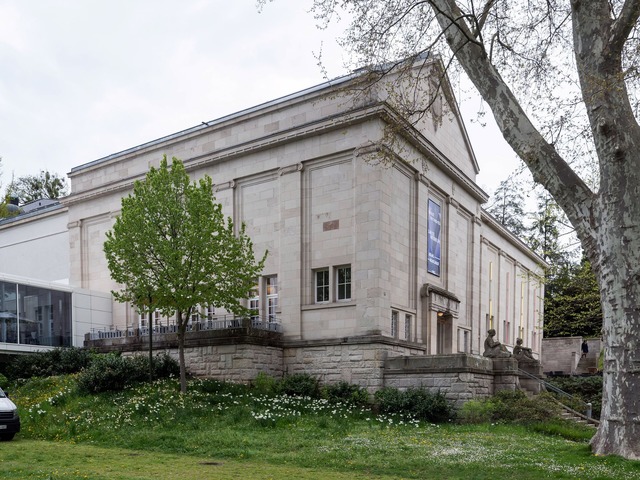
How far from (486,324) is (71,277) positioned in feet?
77.4

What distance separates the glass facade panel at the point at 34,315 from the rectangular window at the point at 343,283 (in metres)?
13.3

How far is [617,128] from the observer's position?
12117 mm

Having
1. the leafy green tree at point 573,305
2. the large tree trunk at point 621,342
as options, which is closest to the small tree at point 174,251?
the large tree trunk at point 621,342

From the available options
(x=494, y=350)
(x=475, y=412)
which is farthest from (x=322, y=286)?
(x=475, y=412)

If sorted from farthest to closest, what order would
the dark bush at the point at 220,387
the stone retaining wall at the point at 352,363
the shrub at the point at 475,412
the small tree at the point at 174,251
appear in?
the dark bush at the point at 220,387
the stone retaining wall at the point at 352,363
the small tree at the point at 174,251
the shrub at the point at 475,412

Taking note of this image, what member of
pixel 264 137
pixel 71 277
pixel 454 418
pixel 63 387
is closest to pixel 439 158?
pixel 264 137

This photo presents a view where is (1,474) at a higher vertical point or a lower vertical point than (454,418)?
higher

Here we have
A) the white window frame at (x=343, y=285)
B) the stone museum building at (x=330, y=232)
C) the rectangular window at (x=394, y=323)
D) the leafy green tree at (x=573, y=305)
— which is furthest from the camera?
the leafy green tree at (x=573, y=305)

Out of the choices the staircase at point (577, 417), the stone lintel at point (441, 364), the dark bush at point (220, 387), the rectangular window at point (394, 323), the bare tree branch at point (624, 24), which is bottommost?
the staircase at point (577, 417)

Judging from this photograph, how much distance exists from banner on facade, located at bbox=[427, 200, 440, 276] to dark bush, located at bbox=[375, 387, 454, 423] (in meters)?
7.62

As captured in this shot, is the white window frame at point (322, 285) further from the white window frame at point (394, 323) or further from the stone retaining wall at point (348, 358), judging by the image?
the white window frame at point (394, 323)

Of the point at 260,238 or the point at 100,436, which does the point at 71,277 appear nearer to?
the point at 260,238

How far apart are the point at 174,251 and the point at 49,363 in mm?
9552

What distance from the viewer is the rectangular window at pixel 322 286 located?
81.1 ft
